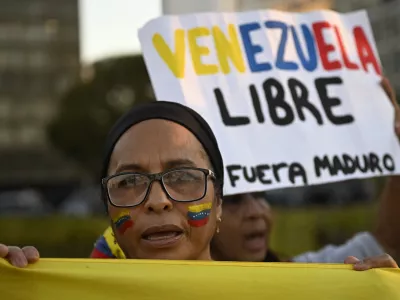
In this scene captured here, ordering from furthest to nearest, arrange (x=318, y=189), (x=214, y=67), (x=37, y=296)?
(x=318, y=189) → (x=214, y=67) → (x=37, y=296)

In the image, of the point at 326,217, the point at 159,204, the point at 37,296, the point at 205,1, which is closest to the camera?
the point at 37,296

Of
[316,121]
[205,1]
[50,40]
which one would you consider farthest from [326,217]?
[50,40]

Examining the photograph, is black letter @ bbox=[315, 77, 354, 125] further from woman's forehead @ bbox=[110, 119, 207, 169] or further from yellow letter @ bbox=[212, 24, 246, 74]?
woman's forehead @ bbox=[110, 119, 207, 169]

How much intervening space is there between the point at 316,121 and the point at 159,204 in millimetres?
1328

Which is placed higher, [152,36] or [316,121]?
[152,36]

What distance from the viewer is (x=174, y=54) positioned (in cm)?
299

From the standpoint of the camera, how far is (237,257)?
283 centimetres

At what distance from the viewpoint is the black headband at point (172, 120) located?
207 cm

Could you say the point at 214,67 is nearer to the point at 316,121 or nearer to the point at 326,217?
the point at 316,121

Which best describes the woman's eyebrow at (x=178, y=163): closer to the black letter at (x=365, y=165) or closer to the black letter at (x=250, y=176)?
the black letter at (x=250, y=176)

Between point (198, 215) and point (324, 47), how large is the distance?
156cm

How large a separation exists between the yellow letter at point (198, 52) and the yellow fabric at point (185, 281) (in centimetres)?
130

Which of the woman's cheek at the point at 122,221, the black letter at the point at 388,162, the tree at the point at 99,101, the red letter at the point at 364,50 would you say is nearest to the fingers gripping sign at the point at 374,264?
the woman's cheek at the point at 122,221

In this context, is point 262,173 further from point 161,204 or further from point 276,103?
point 161,204
